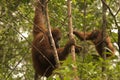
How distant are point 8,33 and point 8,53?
2.72ft

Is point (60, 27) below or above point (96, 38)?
above

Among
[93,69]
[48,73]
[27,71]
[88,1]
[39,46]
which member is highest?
[88,1]

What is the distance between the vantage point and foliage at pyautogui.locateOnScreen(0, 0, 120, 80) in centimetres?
267

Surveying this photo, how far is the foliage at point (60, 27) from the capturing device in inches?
105

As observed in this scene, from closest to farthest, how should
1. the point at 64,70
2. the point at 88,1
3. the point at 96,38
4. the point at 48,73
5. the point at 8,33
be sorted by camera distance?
1. the point at 64,70
2. the point at 88,1
3. the point at 48,73
4. the point at 96,38
5. the point at 8,33

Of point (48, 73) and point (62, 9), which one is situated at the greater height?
point (62, 9)

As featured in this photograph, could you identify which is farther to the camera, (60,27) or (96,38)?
(96,38)

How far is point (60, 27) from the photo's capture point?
4840 millimetres

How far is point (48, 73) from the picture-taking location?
489 cm

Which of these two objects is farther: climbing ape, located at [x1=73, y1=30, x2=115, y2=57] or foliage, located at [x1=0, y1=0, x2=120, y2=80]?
climbing ape, located at [x1=73, y1=30, x2=115, y2=57]

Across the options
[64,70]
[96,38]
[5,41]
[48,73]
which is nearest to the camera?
[64,70]

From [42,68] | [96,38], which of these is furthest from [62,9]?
[42,68]

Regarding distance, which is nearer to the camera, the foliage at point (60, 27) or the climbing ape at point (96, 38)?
the foliage at point (60, 27)

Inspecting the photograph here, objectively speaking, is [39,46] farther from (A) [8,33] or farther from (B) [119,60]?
(B) [119,60]
